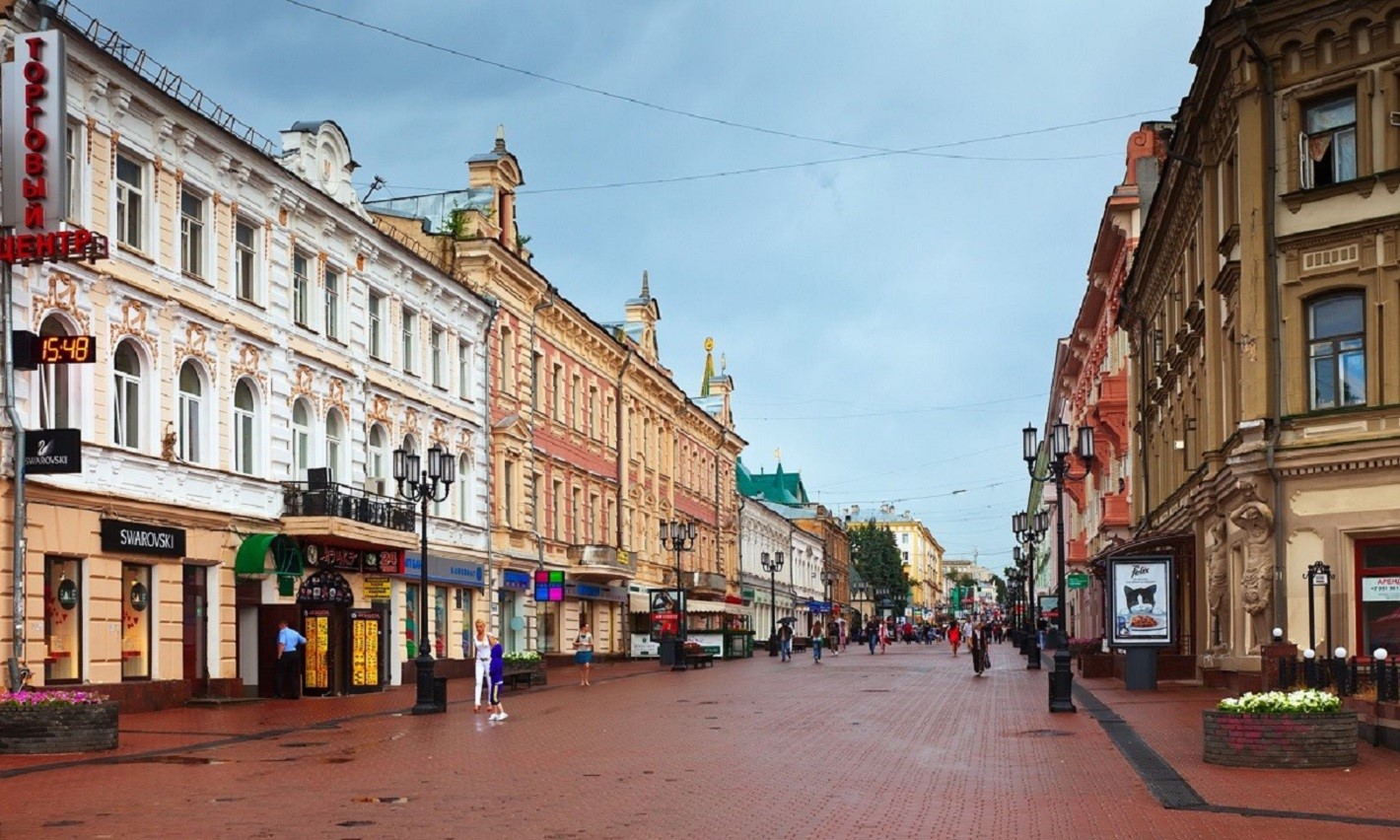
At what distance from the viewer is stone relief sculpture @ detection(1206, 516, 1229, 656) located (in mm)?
30125

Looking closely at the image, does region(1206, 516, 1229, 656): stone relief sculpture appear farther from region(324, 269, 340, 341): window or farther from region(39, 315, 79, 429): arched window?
region(39, 315, 79, 429): arched window

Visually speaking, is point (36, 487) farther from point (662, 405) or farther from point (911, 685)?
point (662, 405)

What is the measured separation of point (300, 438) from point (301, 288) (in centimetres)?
305

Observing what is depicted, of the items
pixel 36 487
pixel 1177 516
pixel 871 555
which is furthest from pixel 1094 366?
pixel 871 555

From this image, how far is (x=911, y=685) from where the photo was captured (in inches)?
1460

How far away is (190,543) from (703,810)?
17.6m

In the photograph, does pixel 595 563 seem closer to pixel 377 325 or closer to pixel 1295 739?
pixel 377 325

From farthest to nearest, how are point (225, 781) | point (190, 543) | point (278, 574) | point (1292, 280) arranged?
1. point (278, 574)
2. point (190, 543)
3. point (1292, 280)
4. point (225, 781)

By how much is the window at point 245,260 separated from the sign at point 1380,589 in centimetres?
1984

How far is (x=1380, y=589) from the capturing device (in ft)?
84.0

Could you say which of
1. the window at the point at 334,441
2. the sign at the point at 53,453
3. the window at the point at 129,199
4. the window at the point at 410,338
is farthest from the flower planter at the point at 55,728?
the window at the point at 410,338

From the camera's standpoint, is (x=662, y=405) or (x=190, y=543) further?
(x=662, y=405)

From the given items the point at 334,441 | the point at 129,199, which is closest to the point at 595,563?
the point at 334,441

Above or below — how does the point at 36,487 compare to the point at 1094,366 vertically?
below
